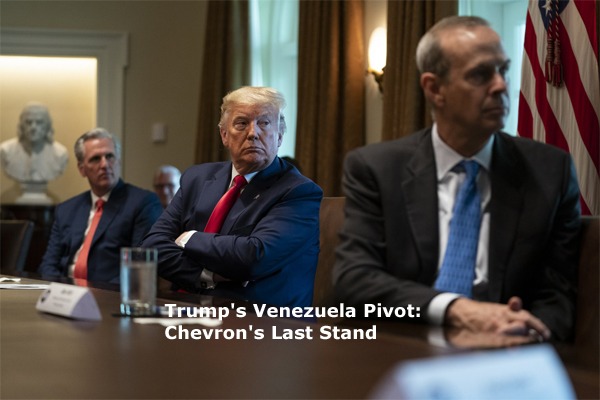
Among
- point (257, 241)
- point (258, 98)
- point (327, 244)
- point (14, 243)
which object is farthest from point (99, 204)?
point (327, 244)

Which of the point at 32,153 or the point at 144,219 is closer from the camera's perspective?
the point at 144,219

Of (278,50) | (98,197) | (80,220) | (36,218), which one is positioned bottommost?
(36,218)

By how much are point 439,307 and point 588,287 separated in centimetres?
36

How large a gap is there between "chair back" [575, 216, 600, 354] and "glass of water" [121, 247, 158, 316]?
922 millimetres

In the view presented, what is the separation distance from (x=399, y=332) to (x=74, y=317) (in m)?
0.68

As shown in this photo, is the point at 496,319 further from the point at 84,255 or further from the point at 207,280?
the point at 84,255

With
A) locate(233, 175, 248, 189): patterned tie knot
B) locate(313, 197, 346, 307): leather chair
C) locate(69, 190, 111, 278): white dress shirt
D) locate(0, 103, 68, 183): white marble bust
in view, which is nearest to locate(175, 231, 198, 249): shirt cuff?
locate(233, 175, 248, 189): patterned tie knot

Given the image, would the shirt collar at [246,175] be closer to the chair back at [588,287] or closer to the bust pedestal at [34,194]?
the chair back at [588,287]

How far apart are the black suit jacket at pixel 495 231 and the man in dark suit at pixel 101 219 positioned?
2146 millimetres

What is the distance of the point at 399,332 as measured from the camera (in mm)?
1661

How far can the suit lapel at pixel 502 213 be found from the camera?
6.52 feet

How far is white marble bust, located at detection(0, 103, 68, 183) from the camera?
7543 millimetres

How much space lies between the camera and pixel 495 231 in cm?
200

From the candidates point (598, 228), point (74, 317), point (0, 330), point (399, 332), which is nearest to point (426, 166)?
point (598, 228)
